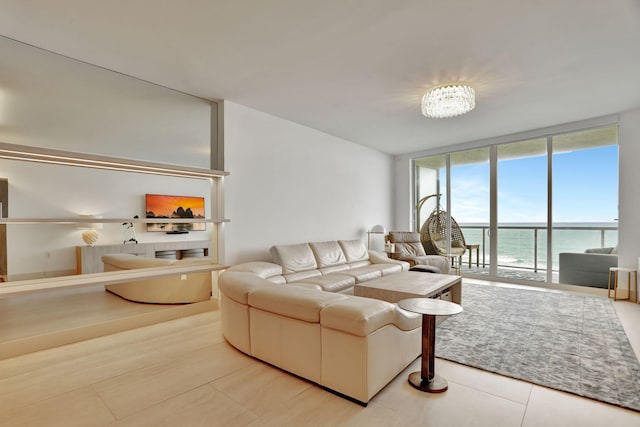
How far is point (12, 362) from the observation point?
247 cm

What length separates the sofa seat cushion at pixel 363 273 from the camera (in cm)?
409

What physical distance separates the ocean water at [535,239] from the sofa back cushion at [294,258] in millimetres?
3695

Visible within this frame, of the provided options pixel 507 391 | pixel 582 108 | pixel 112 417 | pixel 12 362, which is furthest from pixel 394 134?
pixel 12 362

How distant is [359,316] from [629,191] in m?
5.11

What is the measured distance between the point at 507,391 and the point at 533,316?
1986mm

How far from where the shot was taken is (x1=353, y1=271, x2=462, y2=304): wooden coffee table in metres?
3.12

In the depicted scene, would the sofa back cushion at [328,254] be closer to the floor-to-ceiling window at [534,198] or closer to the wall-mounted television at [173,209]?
the wall-mounted television at [173,209]

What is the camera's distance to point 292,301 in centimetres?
218

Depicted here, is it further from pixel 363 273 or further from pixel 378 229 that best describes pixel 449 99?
pixel 378 229

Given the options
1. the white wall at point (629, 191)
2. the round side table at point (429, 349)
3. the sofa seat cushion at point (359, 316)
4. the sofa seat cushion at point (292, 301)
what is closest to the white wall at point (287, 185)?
the sofa seat cushion at point (292, 301)

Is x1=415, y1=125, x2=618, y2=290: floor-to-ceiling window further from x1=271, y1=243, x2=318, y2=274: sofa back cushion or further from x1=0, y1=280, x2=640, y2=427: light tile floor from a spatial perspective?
x1=0, y1=280, x2=640, y2=427: light tile floor

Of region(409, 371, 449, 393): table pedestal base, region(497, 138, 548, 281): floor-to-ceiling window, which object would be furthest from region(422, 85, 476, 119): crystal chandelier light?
region(497, 138, 548, 281): floor-to-ceiling window

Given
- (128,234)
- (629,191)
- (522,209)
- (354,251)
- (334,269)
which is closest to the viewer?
(128,234)

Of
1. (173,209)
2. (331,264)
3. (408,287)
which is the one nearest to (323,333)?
(408,287)
